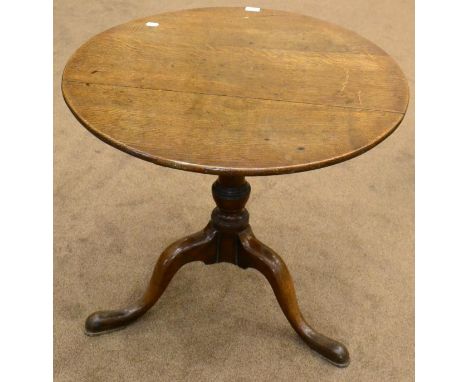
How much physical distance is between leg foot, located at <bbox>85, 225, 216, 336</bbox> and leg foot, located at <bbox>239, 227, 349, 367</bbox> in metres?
0.10

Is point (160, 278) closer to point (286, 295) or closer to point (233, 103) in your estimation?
point (286, 295)

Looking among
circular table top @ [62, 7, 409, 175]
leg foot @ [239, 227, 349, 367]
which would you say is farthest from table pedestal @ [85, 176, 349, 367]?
circular table top @ [62, 7, 409, 175]

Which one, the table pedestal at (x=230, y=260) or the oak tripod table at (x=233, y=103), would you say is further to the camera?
the table pedestal at (x=230, y=260)

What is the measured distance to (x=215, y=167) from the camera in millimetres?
970

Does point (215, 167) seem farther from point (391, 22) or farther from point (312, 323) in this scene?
point (391, 22)

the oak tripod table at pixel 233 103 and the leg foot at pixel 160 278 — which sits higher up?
the oak tripod table at pixel 233 103

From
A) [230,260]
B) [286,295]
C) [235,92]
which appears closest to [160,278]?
[230,260]

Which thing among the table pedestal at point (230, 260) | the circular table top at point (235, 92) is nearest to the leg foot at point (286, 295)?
the table pedestal at point (230, 260)

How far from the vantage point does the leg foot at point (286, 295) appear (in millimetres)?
1469

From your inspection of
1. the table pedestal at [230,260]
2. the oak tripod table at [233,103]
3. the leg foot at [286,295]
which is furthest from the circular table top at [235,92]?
the leg foot at [286,295]

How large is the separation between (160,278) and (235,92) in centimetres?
57

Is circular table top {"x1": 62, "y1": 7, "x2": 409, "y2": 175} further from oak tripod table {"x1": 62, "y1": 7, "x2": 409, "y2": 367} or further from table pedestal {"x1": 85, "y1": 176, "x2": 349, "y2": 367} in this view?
→ table pedestal {"x1": 85, "y1": 176, "x2": 349, "y2": 367}

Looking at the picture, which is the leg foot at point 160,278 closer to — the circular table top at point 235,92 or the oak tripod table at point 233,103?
the oak tripod table at point 233,103

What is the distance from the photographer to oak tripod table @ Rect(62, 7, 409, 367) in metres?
1.03
